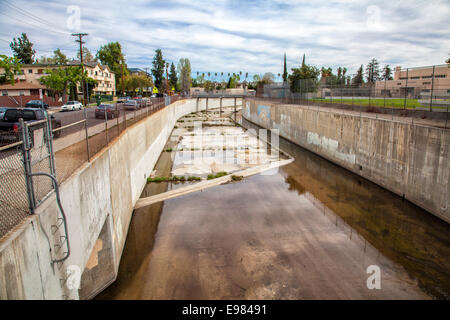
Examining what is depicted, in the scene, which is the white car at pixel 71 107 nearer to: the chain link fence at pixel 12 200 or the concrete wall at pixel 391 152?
the concrete wall at pixel 391 152

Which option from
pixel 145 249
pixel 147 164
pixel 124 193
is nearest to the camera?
pixel 145 249

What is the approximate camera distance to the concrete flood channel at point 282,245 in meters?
10.2

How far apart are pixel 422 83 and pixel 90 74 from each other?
76028 mm

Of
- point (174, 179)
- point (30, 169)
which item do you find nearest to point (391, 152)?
point (174, 179)

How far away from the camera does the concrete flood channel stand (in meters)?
10.2

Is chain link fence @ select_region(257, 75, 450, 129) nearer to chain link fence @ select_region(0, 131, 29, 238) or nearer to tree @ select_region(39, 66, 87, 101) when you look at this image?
chain link fence @ select_region(0, 131, 29, 238)

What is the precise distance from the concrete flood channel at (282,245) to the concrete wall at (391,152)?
35.8 inches

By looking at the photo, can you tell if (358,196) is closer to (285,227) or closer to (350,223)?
(350,223)

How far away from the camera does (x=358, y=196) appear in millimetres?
19281

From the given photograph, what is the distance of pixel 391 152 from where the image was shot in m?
19.8

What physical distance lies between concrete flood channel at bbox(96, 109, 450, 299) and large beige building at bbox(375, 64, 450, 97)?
23.3 feet

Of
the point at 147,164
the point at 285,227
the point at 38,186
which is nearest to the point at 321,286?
the point at 285,227

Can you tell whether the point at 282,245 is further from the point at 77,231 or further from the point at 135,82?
the point at 135,82

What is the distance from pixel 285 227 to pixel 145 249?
6.36m
